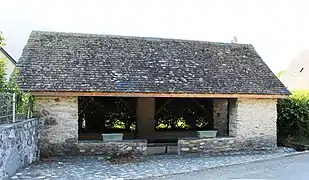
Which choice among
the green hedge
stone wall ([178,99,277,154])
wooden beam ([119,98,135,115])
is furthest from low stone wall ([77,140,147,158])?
the green hedge

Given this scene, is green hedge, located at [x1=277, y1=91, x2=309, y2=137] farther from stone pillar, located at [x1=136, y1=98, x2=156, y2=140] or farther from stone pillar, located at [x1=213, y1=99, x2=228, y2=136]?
stone pillar, located at [x1=136, y1=98, x2=156, y2=140]

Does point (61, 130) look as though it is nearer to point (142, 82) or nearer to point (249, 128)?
point (142, 82)

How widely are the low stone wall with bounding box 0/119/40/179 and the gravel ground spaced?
0.28 meters

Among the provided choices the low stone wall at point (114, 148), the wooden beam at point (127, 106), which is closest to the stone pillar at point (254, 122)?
the low stone wall at point (114, 148)

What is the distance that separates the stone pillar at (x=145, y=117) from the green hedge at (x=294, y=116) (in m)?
5.74

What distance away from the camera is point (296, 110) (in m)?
16.5

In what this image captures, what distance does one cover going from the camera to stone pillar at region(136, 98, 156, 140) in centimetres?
1722

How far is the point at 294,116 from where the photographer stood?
1655 cm

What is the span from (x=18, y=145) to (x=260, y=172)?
6.28 metres

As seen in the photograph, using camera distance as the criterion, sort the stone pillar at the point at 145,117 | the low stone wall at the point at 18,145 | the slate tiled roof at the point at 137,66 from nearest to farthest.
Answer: the low stone wall at the point at 18,145 < the slate tiled roof at the point at 137,66 < the stone pillar at the point at 145,117

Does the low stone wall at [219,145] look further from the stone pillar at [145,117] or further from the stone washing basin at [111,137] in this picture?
the stone pillar at [145,117]

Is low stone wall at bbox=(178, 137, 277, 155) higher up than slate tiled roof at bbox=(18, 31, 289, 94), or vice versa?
slate tiled roof at bbox=(18, 31, 289, 94)

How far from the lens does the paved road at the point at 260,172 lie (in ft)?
30.1

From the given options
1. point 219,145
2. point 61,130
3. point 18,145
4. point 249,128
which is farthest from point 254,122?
point 18,145
